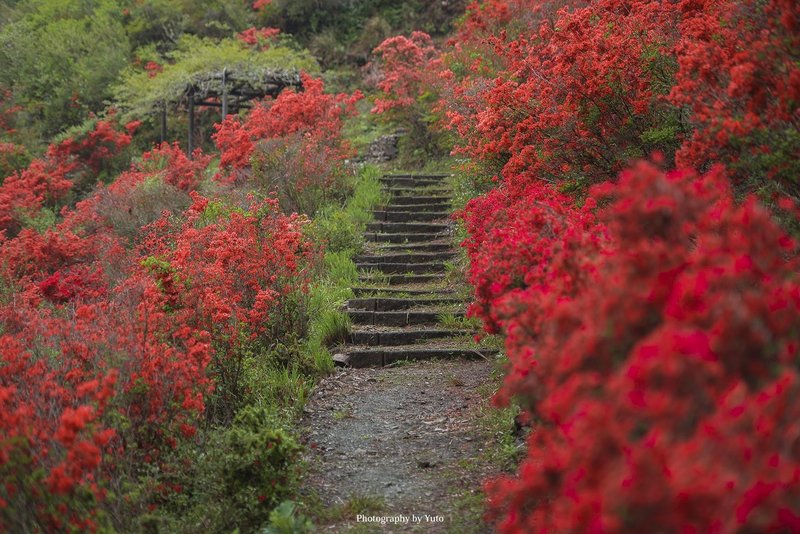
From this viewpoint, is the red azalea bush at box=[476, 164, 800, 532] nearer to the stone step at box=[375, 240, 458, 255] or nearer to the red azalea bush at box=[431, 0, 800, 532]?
the red azalea bush at box=[431, 0, 800, 532]

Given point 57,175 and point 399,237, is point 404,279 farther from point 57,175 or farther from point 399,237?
point 57,175

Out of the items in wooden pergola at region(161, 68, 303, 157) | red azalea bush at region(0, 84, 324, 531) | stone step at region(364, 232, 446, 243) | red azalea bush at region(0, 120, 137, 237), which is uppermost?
wooden pergola at region(161, 68, 303, 157)


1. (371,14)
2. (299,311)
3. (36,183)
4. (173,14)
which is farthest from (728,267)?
(173,14)

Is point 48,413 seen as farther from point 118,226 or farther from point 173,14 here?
point 173,14

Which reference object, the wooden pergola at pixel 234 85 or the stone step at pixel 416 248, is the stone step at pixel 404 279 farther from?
the wooden pergola at pixel 234 85

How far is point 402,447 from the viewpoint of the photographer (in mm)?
5332

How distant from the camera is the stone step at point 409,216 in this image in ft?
37.4

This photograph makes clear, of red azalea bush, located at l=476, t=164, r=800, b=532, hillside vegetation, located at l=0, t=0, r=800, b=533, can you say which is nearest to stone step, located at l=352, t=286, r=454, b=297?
hillside vegetation, located at l=0, t=0, r=800, b=533

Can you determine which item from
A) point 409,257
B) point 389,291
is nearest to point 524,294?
point 389,291

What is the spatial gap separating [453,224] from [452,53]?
19.4ft

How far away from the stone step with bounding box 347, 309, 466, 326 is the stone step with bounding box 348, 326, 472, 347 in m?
0.35

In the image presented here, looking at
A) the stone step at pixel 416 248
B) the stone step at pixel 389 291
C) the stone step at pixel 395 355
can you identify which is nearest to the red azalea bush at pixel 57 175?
the stone step at pixel 416 248

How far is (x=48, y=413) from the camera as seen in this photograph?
404cm

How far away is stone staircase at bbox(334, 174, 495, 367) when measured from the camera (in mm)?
7250
